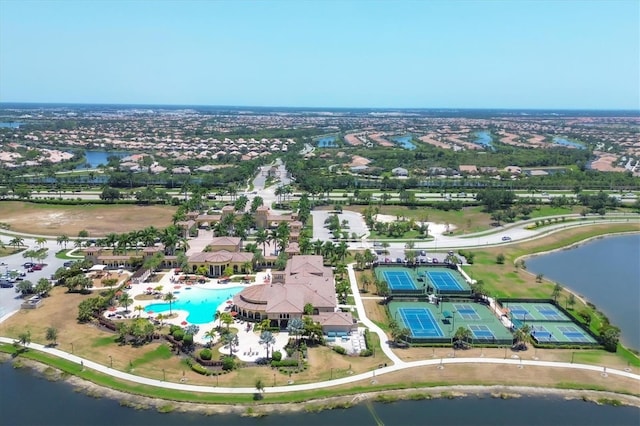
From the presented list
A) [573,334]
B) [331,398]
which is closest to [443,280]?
[573,334]

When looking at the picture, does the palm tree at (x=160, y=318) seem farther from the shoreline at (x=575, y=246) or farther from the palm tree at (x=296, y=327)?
the shoreline at (x=575, y=246)

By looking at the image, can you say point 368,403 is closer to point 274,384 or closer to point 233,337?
point 274,384

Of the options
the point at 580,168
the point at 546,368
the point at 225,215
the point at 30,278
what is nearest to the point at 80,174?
the point at 225,215

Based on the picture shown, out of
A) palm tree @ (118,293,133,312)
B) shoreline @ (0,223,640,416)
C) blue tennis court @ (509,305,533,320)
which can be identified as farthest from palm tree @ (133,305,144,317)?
blue tennis court @ (509,305,533,320)

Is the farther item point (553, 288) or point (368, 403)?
point (553, 288)

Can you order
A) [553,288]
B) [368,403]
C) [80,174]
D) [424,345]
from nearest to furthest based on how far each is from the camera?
[368,403] < [424,345] < [553,288] < [80,174]

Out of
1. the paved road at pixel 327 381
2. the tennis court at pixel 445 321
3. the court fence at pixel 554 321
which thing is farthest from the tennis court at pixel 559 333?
the paved road at pixel 327 381
